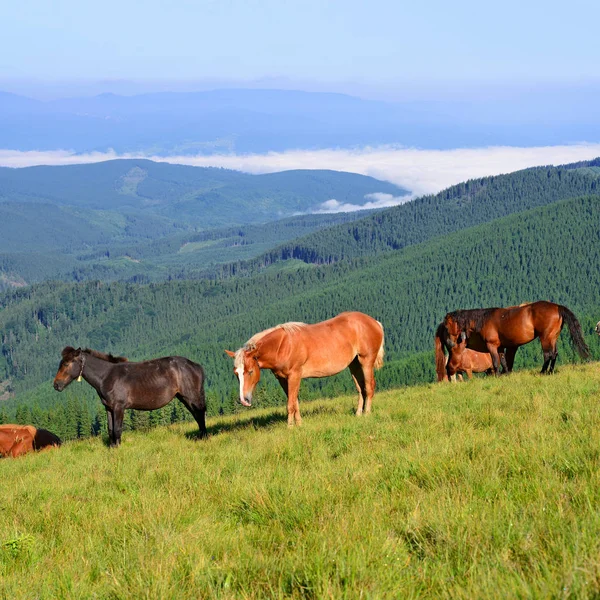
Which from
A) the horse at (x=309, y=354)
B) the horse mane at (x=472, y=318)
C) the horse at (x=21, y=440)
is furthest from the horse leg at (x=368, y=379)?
the horse at (x=21, y=440)

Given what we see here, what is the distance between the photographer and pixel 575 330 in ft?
67.6

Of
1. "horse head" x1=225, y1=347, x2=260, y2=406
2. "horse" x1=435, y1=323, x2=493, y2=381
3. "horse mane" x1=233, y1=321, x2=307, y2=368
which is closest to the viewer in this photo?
"horse head" x1=225, y1=347, x2=260, y2=406

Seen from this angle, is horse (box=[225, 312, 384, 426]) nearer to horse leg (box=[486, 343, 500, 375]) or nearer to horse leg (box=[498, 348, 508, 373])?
horse leg (box=[486, 343, 500, 375])

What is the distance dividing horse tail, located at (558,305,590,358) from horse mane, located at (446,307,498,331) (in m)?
2.54

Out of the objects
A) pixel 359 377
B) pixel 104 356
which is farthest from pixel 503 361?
pixel 104 356

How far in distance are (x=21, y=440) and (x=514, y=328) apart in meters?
16.8

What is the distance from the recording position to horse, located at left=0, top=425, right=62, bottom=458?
1909 cm

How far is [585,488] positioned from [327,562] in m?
2.91

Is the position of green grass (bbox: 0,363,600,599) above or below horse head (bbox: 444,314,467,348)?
above

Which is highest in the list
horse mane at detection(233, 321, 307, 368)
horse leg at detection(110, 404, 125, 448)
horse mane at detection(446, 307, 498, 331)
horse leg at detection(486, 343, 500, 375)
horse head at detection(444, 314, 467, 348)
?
horse mane at detection(233, 321, 307, 368)

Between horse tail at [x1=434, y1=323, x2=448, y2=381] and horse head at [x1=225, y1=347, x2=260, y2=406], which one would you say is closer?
horse head at [x1=225, y1=347, x2=260, y2=406]

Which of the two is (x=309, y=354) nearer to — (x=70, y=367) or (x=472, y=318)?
(x=70, y=367)

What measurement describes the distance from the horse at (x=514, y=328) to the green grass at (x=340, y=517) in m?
8.66

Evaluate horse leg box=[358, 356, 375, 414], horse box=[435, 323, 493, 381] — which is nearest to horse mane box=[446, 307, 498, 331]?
horse box=[435, 323, 493, 381]
